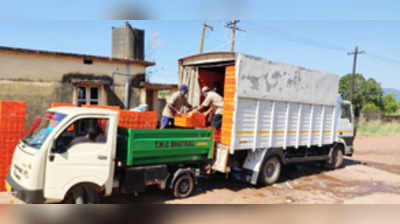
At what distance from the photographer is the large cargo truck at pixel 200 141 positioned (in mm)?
4102

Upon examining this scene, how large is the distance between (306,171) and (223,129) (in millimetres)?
4478

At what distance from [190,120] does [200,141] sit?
0.91 meters

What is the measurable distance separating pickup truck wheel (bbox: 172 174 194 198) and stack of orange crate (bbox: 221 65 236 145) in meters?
1.12

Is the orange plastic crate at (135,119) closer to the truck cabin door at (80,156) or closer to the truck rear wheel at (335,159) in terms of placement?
the truck cabin door at (80,156)

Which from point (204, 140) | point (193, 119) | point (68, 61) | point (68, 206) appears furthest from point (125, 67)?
point (68, 206)

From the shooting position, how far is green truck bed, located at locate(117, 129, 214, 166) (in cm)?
477

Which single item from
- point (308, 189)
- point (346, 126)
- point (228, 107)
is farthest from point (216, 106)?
point (346, 126)

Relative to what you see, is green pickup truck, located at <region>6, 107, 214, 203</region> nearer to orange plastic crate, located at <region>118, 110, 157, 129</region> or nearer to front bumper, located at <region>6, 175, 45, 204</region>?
front bumper, located at <region>6, 175, 45, 204</region>

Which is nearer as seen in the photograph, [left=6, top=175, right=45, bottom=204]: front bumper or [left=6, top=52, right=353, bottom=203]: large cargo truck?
[left=6, top=175, right=45, bottom=204]: front bumper

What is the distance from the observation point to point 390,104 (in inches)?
1593

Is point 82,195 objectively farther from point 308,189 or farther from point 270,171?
point 308,189

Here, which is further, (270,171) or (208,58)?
(270,171)

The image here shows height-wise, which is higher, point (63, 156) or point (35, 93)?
point (35, 93)

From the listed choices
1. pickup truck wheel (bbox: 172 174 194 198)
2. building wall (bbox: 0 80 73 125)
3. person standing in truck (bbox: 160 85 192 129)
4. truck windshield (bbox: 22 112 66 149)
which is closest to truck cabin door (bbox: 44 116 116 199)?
truck windshield (bbox: 22 112 66 149)
